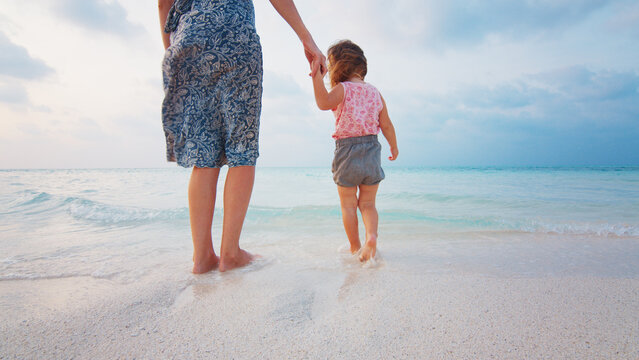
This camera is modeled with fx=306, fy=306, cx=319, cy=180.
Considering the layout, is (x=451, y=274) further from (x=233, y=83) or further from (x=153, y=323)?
(x=233, y=83)

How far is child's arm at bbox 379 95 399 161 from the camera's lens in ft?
8.13

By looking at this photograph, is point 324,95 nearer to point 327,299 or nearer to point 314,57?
point 314,57

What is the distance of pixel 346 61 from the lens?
2439 mm

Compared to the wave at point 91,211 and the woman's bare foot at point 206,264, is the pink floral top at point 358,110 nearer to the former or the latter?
the woman's bare foot at point 206,264

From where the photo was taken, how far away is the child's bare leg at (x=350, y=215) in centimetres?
226

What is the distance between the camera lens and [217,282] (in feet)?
5.05

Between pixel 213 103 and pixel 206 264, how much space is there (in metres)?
0.91

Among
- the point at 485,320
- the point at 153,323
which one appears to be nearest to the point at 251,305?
the point at 153,323

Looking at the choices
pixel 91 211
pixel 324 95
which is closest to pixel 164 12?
pixel 324 95

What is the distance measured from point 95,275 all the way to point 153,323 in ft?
2.93

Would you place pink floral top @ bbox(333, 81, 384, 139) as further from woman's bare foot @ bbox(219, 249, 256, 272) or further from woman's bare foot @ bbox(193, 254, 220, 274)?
woman's bare foot @ bbox(193, 254, 220, 274)

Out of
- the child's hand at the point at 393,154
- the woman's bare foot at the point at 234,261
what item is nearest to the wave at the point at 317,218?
the child's hand at the point at 393,154

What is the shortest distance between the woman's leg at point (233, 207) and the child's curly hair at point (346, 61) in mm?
1184

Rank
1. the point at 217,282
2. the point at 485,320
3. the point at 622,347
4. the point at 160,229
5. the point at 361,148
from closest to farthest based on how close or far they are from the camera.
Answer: the point at 622,347
the point at 485,320
the point at 217,282
the point at 361,148
the point at 160,229
